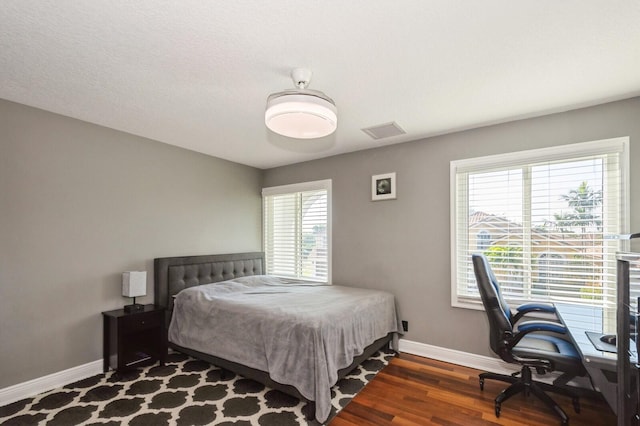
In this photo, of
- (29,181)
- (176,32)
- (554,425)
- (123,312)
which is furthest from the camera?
(123,312)

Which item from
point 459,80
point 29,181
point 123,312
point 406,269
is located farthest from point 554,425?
point 29,181

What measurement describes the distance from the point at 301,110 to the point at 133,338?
9.75 ft

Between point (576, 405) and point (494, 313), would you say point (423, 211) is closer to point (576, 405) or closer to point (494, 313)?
point (494, 313)

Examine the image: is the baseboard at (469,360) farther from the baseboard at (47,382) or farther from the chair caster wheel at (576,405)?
the baseboard at (47,382)

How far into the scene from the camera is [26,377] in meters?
2.56

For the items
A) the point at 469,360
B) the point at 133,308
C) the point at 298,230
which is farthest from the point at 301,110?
the point at 469,360

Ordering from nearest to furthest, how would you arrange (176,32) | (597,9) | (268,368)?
(597,9), (176,32), (268,368)

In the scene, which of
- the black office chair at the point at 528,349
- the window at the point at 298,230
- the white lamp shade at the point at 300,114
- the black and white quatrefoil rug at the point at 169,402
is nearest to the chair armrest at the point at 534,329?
the black office chair at the point at 528,349

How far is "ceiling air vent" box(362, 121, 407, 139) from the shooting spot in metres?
3.11

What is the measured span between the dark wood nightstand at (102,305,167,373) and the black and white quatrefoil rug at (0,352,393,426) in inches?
4.8

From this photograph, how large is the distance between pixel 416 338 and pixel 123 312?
3061mm

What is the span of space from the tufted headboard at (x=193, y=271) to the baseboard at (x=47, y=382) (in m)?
0.79

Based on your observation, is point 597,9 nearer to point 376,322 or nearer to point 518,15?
point 518,15

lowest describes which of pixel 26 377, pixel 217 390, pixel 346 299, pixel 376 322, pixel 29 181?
pixel 217 390
